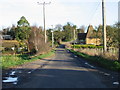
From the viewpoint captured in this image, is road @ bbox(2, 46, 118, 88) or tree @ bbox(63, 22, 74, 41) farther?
tree @ bbox(63, 22, 74, 41)

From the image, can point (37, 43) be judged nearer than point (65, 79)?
No

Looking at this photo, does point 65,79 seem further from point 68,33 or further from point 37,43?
point 68,33

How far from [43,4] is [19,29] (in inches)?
915

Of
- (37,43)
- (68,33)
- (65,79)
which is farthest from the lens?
(68,33)

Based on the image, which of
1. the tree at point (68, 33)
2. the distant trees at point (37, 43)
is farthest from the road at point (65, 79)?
the tree at point (68, 33)

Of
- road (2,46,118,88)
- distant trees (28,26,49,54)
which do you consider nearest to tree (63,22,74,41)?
distant trees (28,26,49,54)

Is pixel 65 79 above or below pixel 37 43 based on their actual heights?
below

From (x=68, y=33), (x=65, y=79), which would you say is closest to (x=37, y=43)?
(x=65, y=79)

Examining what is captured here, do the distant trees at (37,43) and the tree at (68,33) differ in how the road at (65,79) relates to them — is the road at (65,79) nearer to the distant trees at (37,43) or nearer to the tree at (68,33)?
the distant trees at (37,43)

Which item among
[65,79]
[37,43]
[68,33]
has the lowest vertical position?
[65,79]

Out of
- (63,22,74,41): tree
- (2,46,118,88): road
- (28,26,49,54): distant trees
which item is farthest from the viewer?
(63,22,74,41): tree

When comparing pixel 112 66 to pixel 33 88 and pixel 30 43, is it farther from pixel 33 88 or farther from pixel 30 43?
pixel 30 43

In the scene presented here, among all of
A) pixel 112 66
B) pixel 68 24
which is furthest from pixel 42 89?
pixel 68 24

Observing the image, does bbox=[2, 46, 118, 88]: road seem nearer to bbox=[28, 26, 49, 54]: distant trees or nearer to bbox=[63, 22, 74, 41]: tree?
bbox=[28, 26, 49, 54]: distant trees
